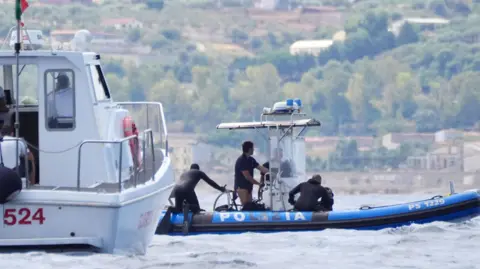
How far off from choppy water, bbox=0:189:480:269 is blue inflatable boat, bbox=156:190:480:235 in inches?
7.1

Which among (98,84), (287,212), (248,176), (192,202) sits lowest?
(287,212)

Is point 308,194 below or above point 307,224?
above

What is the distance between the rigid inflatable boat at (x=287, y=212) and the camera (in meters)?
22.3

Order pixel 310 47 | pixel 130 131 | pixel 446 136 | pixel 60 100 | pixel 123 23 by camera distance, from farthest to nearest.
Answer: pixel 123 23 < pixel 310 47 < pixel 446 136 < pixel 130 131 < pixel 60 100

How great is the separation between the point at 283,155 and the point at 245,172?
678mm

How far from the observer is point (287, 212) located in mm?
22453

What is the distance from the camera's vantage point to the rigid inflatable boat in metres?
22.3

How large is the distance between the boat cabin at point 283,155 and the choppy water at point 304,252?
1.39m

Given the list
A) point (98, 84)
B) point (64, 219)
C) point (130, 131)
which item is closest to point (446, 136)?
point (130, 131)

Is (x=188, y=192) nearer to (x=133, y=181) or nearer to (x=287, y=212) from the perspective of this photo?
(x=287, y=212)

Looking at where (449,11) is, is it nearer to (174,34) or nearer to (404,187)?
(174,34)

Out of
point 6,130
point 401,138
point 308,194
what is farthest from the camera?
point 401,138

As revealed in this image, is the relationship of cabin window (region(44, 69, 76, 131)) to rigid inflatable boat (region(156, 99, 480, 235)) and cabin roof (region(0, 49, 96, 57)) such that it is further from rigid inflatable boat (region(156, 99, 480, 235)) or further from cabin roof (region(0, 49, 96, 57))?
rigid inflatable boat (region(156, 99, 480, 235))

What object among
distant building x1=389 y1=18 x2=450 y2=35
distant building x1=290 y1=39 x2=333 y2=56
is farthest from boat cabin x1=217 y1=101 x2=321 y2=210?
distant building x1=389 y1=18 x2=450 y2=35
